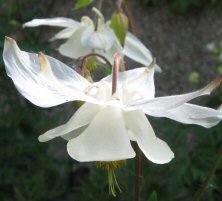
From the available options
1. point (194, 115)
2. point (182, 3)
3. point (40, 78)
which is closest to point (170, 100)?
point (194, 115)

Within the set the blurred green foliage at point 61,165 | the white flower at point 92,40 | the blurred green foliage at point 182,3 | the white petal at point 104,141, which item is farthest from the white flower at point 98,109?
the blurred green foliage at point 182,3

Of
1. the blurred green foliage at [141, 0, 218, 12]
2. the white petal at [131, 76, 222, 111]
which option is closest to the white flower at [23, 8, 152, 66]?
the white petal at [131, 76, 222, 111]

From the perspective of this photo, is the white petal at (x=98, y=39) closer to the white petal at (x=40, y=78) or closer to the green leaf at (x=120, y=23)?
the green leaf at (x=120, y=23)

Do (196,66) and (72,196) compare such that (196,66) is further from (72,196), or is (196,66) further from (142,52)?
(142,52)

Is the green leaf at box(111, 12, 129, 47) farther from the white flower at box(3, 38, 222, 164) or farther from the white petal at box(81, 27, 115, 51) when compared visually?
the white flower at box(3, 38, 222, 164)

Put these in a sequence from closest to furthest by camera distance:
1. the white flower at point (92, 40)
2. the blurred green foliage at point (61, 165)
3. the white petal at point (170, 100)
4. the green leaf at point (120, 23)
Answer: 1. the white petal at point (170, 100)
2. the green leaf at point (120, 23)
3. the white flower at point (92, 40)
4. the blurred green foliage at point (61, 165)

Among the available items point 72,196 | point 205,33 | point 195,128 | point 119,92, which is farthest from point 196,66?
point 119,92

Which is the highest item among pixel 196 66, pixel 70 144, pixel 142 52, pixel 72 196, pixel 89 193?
pixel 70 144
